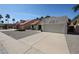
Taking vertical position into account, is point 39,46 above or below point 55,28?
above

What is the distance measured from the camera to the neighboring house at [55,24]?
797 inches

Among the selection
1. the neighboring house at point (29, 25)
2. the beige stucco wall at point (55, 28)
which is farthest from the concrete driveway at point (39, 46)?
the neighboring house at point (29, 25)

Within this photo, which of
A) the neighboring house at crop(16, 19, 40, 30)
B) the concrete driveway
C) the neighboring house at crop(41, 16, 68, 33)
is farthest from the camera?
the neighboring house at crop(16, 19, 40, 30)

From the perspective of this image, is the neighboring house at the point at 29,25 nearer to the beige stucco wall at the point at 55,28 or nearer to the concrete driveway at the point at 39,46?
the beige stucco wall at the point at 55,28

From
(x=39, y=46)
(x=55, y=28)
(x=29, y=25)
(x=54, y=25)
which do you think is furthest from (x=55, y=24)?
(x=39, y=46)

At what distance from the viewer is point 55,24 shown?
21547mm

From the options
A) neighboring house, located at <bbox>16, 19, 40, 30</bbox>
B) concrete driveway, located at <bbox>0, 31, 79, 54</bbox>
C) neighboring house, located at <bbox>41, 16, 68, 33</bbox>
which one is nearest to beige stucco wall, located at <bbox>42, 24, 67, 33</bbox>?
neighboring house, located at <bbox>41, 16, 68, 33</bbox>

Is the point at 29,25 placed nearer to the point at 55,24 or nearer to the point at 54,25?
the point at 54,25

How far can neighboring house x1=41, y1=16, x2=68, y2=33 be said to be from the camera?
20.2 meters

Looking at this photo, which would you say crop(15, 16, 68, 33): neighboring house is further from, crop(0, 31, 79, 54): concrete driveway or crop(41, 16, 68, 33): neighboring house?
crop(0, 31, 79, 54): concrete driveway

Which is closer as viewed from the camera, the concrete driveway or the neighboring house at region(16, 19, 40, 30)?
the concrete driveway
